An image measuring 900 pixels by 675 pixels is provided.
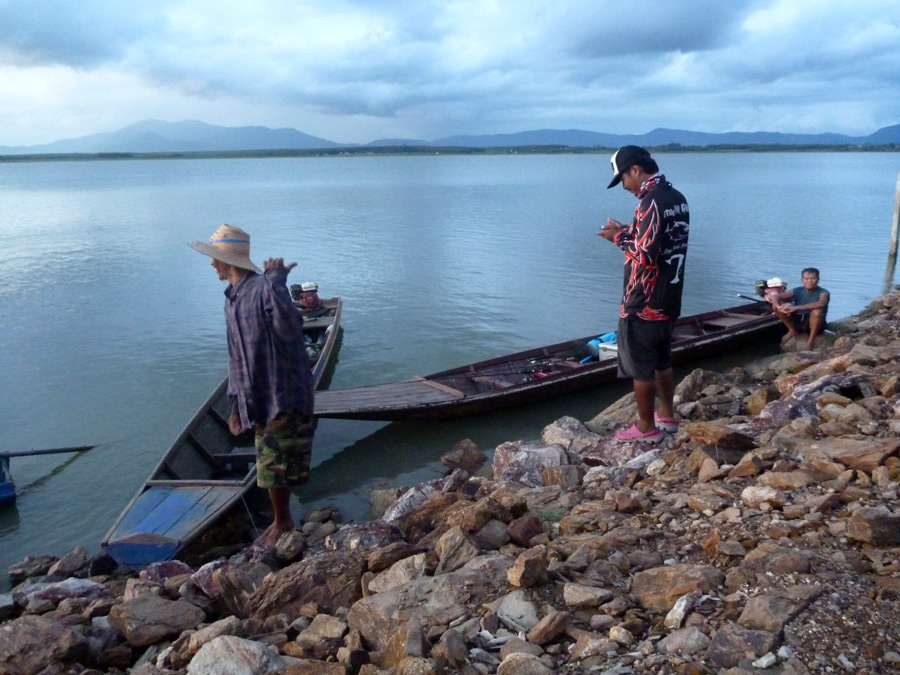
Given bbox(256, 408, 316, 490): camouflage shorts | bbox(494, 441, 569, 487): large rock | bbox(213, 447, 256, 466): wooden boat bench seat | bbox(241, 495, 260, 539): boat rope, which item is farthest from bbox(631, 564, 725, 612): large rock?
bbox(213, 447, 256, 466): wooden boat bench seat

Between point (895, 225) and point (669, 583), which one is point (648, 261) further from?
point (895, 225)

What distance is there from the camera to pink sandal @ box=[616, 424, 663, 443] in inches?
262

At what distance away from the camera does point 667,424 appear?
6.89 meters

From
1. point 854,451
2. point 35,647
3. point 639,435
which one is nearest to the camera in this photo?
point 35,647

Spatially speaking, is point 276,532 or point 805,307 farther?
point 805,307

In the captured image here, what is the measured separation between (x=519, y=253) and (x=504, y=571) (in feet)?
74.6

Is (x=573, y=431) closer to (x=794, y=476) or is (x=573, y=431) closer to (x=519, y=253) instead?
(x=794, y=476)

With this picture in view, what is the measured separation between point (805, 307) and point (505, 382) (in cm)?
513

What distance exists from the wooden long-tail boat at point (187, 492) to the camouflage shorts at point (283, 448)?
5.08ft

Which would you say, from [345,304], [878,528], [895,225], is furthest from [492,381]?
[895,225]

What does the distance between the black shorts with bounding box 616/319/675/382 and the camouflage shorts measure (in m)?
2.58

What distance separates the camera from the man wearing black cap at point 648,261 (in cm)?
585

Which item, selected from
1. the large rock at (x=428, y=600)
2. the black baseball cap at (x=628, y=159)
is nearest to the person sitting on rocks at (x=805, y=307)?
the black baseball cap at (x=628, y=159)

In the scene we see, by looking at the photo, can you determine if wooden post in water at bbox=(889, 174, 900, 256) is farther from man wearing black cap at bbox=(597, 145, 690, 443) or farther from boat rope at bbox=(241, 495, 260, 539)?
boat rope at bbox=(241, 495, 260, 539)
